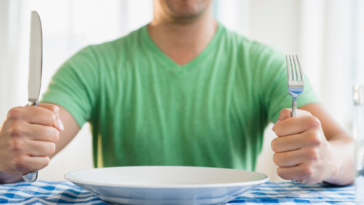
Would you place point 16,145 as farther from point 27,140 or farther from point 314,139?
point 314,139

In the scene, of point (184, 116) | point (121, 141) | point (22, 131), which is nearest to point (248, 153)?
point (184, 116)

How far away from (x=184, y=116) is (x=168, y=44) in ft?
0.94

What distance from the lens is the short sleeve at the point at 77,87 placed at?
1.01m

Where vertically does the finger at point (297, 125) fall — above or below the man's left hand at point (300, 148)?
above

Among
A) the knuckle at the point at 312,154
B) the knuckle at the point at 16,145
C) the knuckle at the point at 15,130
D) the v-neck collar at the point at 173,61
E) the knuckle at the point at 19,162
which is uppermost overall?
the v-neck collar at the point at 173,61

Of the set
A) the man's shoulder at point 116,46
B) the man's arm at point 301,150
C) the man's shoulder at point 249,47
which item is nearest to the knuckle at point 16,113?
the man's arm at point 301,150

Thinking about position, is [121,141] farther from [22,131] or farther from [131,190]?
[131,190]

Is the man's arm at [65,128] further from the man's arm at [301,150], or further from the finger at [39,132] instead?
the man's arm at [301,150]

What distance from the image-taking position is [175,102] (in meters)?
1.13

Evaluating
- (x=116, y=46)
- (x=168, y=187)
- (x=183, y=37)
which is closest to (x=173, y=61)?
(x=183, y=37)

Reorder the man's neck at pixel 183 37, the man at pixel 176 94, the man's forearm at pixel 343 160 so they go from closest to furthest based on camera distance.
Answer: the man's forearm at pixel 343 160 < the man at pixel 176 94 < the man's neck at pixel 183 37

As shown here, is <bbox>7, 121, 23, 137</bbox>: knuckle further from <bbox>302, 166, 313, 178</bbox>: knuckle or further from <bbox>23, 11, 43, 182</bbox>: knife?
<bbox>302, 166, 313, 178</bbox>: knuckle

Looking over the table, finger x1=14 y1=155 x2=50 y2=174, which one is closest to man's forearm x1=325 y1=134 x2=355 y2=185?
the table

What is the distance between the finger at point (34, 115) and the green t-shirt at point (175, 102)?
17.3 inches
